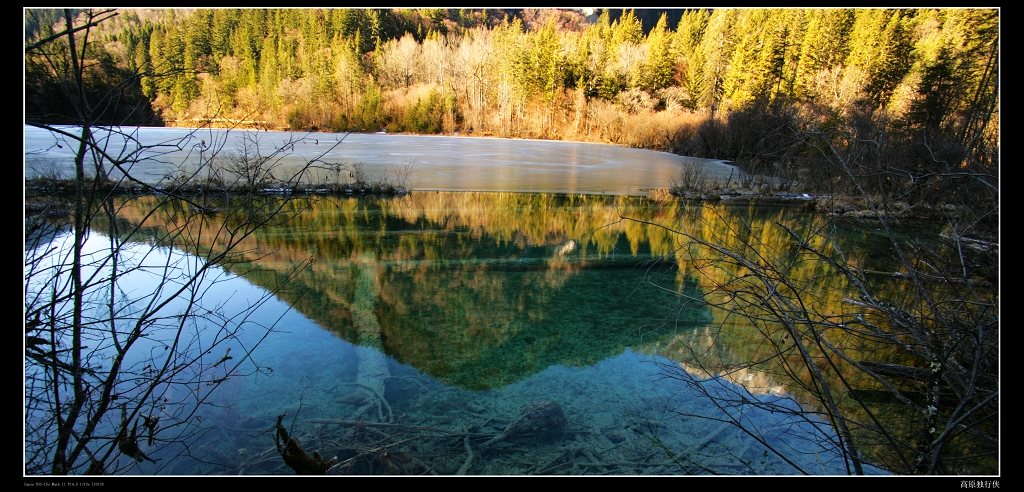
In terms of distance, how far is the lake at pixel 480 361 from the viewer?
2684 mm

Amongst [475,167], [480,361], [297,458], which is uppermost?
[475,167]

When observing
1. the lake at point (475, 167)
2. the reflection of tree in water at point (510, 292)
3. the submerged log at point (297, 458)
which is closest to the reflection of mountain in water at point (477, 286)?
the reflection of tree in water at point (510, 292)

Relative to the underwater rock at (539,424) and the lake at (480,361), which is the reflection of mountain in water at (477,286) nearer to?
the lake at (480,361)

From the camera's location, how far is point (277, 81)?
42.0 m

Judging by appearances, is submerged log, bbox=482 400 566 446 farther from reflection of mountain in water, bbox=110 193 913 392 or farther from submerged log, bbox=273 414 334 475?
submerged log, bbox=273 414 334 475

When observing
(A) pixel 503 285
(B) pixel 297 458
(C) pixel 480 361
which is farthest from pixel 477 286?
(B) pixel 297 458

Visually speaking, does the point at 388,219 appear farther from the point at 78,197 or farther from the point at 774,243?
the point at 78,197

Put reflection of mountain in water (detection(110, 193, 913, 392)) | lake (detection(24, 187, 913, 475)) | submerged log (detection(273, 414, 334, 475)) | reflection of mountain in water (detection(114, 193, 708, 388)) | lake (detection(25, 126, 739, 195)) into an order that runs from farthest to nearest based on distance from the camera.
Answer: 1. lake (detection(25, 126, 739, 195))
2. reflection of mountain in water (detection(114, 193, 708, 388))
3. reflection of mountain in water (detection(110, 193, 913, 392))
4. lake (detection(24, 187, 913, 475))
5. submerged log (detection(273, 414, 334, 475))

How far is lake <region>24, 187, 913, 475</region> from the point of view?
268 centimetres

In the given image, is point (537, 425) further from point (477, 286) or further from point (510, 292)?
point (477, 286)

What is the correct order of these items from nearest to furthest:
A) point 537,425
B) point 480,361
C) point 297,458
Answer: point 297,458, point 537,425, point 480,361

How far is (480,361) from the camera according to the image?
397cm

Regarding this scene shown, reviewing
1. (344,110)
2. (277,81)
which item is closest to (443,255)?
(344,110)

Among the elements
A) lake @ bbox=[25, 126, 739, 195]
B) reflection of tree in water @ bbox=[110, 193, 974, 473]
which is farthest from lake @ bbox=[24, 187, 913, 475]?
lake @ bbox=[25, 126, 739, 195]
